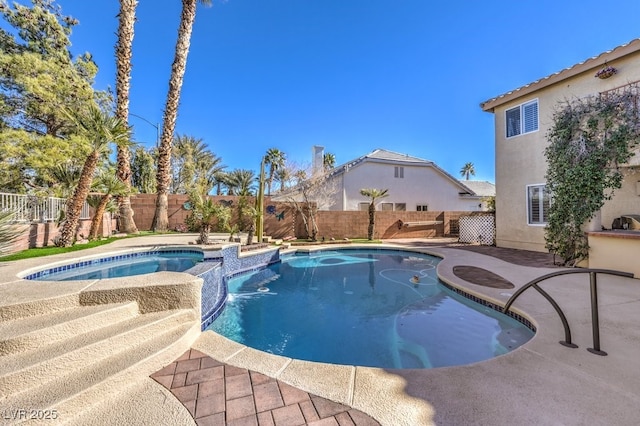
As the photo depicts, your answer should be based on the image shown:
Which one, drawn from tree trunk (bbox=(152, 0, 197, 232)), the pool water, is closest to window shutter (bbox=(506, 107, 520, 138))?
the pool water

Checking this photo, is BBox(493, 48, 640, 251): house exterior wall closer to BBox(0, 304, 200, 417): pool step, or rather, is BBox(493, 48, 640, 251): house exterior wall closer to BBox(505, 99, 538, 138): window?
BBox(505, 99, 538, 138): window

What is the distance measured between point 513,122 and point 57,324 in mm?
15545

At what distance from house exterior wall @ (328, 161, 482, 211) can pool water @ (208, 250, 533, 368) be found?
12229 mm

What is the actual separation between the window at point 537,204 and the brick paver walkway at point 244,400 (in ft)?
40.3

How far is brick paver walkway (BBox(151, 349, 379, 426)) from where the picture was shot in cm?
215

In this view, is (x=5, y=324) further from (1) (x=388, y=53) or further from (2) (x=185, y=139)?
(2) (x=185, y=139)

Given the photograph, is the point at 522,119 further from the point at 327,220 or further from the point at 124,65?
the point at 124,65

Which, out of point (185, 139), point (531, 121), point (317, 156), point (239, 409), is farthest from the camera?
point (185, 139)

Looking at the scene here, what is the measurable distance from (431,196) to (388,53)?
12469 mm

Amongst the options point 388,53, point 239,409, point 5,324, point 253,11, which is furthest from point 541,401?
point 253,11

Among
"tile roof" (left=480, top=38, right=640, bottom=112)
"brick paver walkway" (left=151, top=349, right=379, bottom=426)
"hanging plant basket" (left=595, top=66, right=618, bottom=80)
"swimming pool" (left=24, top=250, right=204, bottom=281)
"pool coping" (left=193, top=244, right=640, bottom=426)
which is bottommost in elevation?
"brick paver walkway" (left=151, top=349, right=379, bottom=426)

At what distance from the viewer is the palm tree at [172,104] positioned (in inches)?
623

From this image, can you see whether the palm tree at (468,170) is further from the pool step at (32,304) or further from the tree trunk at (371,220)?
the pool step at (32,304)

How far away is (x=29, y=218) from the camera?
1047 cm
